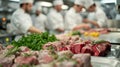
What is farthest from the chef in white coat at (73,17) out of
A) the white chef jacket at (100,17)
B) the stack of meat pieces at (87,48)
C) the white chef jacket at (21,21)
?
the stack of meat pieces at (87,48)

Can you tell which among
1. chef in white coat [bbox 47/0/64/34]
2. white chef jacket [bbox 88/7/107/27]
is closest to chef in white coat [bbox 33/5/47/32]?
chef in white coat [bbox 47/0/64/34]

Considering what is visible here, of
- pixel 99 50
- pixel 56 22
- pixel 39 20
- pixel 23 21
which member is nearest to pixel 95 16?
pixel 56 22

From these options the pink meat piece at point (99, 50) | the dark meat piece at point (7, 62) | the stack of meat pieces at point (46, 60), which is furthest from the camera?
the pink meat piece at point (99, 50)

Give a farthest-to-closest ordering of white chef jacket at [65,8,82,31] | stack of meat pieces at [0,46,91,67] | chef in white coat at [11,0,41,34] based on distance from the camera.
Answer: white chef jacket at [65,8,82,31] → chef in white coat at [11,0,41,34] → stack of meat pieces at [0,46,91,67]

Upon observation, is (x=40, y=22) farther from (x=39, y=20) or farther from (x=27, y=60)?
(x=27, y=60)

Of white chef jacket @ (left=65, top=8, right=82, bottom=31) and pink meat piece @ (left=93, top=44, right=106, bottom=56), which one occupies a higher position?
pink meat piece @ (left=93, top=44, right=106, bottom=56)

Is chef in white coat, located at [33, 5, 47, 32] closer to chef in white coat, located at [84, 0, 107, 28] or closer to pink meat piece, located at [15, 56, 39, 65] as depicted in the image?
chef in white coat, located at [84, 0, 107, 28]

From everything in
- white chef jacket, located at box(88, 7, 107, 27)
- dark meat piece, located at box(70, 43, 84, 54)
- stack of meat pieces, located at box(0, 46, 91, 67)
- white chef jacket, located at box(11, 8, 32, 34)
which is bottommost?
white chef jacket, located at box(88, 7, 107, 27)

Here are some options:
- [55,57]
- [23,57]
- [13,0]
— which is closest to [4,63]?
[23,57]

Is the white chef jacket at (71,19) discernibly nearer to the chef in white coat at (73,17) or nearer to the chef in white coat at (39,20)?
the chef in white coat at (73,17)

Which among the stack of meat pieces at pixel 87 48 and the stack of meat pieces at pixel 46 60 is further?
the stack of meat pieces at pixel 87 48

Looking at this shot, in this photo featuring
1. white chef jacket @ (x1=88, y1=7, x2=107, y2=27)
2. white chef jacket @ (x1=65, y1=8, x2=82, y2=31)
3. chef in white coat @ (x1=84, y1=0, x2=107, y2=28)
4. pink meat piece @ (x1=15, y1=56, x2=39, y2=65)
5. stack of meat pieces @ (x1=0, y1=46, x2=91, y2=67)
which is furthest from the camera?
white chef jacket @ (x1=88, y1=7, x2=107, y2=27)

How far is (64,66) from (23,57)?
41 cm

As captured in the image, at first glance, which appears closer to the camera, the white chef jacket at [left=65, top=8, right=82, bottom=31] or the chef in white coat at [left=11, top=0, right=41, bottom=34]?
the chef in white coat at [left=11, top=0, right=41, bottom=34]
